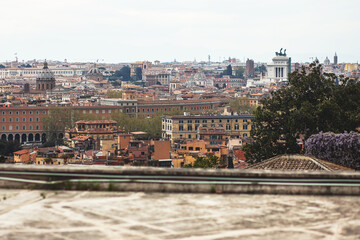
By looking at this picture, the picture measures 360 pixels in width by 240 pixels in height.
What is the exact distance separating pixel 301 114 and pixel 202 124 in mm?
35686

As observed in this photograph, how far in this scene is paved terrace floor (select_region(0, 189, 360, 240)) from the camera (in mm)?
4031

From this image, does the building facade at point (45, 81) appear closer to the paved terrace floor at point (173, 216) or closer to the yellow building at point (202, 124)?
the yellow building at point (202, 124)

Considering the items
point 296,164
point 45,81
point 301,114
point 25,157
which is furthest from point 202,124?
point 45,81

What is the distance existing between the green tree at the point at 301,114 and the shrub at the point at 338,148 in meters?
1.98

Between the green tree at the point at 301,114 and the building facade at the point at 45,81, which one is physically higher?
the building facade at the point at 45,81

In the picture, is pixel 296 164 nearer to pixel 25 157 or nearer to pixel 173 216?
pixel 173 216

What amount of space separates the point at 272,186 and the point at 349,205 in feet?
1.82

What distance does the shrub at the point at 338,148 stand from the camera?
40.3 ft

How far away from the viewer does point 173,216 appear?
4387 millimetres

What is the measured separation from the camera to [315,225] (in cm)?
418

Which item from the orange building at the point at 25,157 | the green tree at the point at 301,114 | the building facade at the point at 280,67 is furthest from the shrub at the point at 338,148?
the building facade at the point at 280,67

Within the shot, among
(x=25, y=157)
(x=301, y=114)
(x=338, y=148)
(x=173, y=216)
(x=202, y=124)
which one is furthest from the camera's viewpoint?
(x=202, y=124)

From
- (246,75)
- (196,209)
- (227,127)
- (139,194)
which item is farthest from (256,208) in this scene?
(246,75)

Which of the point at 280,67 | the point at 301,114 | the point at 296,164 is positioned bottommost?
the point at 296,164
